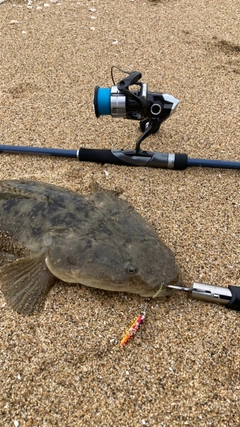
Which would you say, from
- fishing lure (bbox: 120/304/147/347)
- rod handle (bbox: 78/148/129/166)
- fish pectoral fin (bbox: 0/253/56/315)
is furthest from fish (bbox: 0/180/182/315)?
rod handle (bbox: 78/148/129/166)

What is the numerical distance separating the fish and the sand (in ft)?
0.51

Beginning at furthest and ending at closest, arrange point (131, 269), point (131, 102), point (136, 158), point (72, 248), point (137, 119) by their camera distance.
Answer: point (136, 158), point (137, 119), point (131, 102), point (72, 248), point (131, 269)

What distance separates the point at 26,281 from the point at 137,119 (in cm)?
168

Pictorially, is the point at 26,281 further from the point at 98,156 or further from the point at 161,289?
the point at 98,156

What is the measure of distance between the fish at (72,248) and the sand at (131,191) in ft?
0.51

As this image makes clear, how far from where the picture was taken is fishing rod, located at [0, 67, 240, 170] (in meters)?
3.26

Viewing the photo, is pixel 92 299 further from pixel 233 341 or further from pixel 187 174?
pixel 187 174

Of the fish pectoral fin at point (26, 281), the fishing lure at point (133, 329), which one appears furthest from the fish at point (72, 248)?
the fishing lure at point (133, 329)

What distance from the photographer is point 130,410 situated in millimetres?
2195

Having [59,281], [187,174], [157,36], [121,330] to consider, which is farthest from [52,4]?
[121,330]

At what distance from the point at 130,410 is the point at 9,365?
2.47 feet

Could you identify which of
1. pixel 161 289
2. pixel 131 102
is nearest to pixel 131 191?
pixel 131 102

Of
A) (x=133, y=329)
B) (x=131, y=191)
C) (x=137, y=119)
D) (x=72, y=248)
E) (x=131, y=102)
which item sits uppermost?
(x=131, y=102)

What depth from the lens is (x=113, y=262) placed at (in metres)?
2.50
